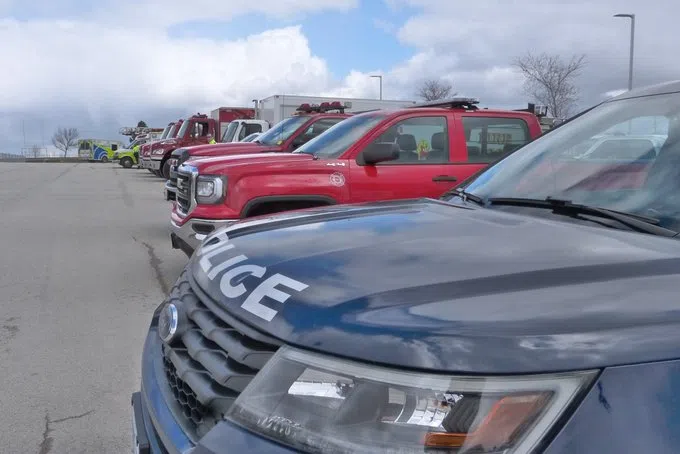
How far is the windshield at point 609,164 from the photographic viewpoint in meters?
2.23

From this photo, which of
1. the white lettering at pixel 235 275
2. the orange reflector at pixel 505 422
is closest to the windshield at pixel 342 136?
the white lettering at pixel 235 275

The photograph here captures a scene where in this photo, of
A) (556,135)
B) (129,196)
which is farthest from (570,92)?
(556,135)

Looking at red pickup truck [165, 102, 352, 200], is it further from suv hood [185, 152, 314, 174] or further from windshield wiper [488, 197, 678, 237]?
windshield wiper [488, 197, 678, 237]

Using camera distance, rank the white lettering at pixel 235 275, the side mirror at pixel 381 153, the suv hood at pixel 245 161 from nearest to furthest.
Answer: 1. the white lettering at pixel 235 275
2. the side mirror at pixel 381 153
3. the suv hood at pixel 245 161

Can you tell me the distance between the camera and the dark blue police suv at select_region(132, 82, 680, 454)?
1.22m

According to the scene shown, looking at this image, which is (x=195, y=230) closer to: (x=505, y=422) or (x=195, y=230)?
(x=195, y=230)

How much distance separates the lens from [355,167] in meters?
6.64

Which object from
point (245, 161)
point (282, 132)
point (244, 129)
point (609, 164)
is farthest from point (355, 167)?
point (244, 129)

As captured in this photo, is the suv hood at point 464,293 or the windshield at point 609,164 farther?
the windshield at point 609,164

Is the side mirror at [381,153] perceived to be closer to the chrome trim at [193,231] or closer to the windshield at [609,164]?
the chrome trim at [193,231]

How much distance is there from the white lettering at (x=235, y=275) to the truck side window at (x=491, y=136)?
5.53 m

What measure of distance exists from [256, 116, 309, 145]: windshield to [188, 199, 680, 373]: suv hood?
8.69m

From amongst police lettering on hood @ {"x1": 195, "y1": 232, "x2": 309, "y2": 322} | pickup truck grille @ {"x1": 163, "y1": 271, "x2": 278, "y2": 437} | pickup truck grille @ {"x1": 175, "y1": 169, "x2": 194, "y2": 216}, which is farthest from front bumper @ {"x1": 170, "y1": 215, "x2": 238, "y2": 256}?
pickup truck grille @ {"x1": 163, "y1": 271, "x2": 278, "y2": 437}

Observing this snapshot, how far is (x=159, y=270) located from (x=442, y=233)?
632 cm
